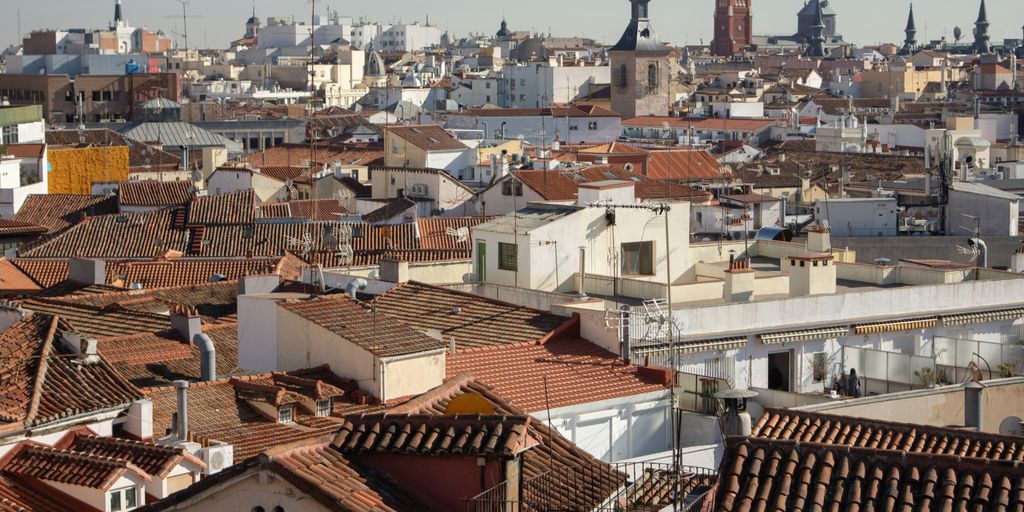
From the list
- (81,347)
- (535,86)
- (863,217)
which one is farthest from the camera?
(535,86)

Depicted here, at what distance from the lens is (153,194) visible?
30859 millimetres

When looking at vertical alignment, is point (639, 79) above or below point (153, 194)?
above

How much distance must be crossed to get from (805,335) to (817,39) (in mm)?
123689

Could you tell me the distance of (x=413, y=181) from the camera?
33.3 meters

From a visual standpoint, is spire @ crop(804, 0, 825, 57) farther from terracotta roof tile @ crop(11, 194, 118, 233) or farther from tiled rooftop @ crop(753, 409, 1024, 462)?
tiled rooftop @ crop(753, 409, 1024, 462)

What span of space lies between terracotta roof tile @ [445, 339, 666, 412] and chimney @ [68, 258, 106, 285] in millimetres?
9633

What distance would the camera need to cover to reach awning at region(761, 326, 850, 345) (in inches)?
524

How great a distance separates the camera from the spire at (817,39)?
134 metres

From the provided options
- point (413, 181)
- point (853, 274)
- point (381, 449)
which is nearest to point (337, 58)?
point (413, 181)

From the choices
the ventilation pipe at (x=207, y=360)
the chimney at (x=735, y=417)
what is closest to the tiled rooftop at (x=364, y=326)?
the ventilation pipe at (x=207, y=360)

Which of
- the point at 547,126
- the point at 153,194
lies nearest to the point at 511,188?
the point at 153,194

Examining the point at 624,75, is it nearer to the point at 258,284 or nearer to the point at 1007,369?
the point at 258,284

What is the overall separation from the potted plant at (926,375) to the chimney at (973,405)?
2.06 metres

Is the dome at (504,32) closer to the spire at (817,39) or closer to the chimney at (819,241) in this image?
the spire at (817,39)
